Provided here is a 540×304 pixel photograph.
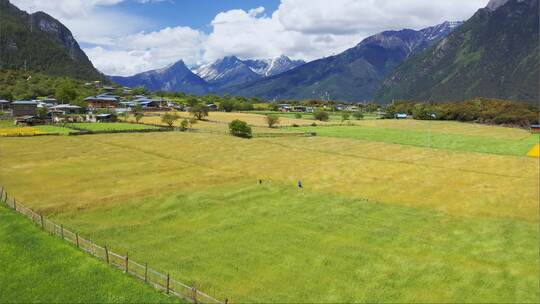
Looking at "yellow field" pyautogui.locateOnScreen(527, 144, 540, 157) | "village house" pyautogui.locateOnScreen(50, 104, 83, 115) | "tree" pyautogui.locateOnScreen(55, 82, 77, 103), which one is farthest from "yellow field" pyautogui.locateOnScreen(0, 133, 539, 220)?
"tree" pyautogui.locateOnScreen(55, 82, 77, 103)

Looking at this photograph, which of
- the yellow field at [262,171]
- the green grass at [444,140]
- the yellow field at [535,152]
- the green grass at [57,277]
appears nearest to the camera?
the green grass at [57,277]

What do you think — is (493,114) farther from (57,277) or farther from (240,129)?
(57,277)

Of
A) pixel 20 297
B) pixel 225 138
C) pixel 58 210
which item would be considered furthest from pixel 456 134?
pixel 20 297

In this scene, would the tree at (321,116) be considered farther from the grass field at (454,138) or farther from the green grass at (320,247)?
the green grass at (320,247)

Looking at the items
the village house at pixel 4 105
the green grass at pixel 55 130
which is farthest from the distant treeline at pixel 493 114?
the village house at pixel 4 105

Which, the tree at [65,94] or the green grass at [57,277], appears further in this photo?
the tree at [65,94]

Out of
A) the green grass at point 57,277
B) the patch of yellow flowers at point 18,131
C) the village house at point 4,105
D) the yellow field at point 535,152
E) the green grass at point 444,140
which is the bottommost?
the green grass at point 57,277

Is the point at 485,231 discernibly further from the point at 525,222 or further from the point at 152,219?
the point at 152,219
